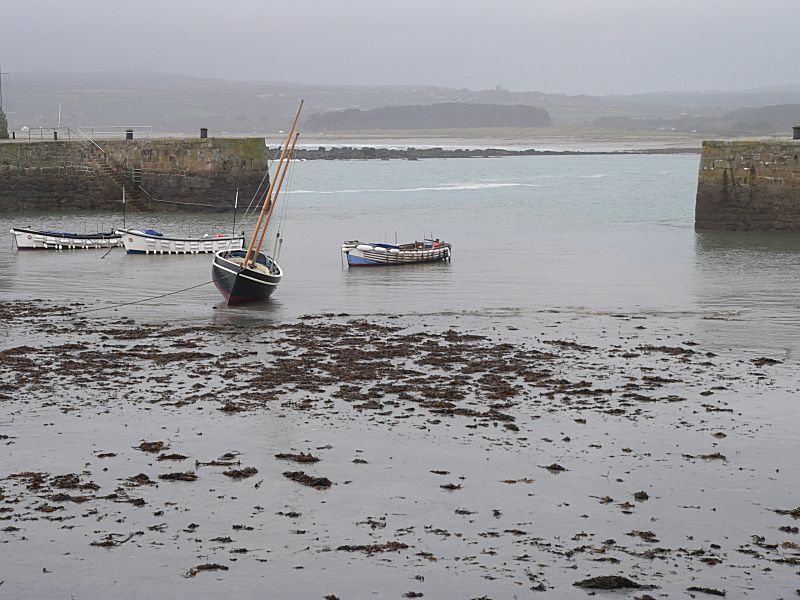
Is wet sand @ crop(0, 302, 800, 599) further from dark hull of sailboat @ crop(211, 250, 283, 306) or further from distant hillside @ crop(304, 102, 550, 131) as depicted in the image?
distant hillside @ crop(304, 102, 550, 131)

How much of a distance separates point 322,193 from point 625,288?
3389 cm

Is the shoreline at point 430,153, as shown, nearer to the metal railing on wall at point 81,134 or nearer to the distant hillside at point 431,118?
the metal railing on wall at point 81,134

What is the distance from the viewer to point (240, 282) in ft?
68.2

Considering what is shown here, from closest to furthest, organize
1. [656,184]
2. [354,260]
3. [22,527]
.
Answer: [22,527]
[354,260]
[656,184]

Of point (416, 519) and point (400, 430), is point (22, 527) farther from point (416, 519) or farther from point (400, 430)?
point (400, 430)

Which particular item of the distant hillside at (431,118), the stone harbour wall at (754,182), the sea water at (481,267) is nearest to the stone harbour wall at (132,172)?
the sea water at (481,267)

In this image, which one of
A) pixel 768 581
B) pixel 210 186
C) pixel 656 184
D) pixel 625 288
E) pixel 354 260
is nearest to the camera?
pixel 768 581

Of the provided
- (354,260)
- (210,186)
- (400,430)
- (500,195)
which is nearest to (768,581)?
(400,430)

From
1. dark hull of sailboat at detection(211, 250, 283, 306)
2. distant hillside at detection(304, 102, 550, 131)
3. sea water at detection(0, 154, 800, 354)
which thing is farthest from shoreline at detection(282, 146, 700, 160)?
dark hull of sailboat at detection(211, 250, 283, 306)

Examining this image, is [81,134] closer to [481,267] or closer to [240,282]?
[481,267]

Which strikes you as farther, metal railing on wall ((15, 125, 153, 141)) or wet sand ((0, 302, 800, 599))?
metal railing on wall ((15, 125, 153, 141))

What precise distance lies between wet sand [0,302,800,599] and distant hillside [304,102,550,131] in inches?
6009

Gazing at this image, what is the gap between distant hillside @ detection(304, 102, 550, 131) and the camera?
172 m

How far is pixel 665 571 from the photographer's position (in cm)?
873
